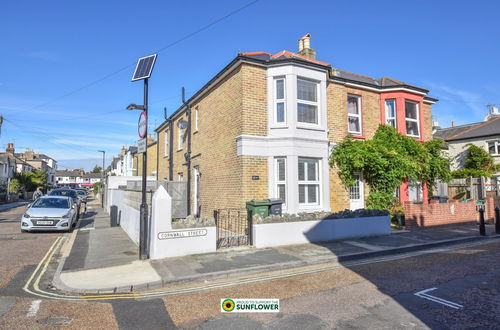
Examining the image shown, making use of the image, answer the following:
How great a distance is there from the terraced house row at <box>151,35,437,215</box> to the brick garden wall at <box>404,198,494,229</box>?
4.87 feet

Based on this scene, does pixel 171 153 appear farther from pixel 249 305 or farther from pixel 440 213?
pixel 249 305

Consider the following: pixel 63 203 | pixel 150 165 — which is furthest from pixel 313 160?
pixel 150 165

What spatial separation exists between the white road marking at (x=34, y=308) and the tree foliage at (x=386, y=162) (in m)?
10.7

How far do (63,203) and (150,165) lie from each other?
15209 millimetres

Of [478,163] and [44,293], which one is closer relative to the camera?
[44,293]

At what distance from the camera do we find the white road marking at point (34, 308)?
15.0ft

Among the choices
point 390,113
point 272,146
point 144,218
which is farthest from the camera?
point 390,113

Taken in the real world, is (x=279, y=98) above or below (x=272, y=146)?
above

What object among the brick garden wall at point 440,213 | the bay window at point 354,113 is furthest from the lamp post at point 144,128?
the brick garden wall at point 440,213

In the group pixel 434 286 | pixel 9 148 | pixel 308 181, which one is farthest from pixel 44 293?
pixel 9 148

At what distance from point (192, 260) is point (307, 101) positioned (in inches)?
304

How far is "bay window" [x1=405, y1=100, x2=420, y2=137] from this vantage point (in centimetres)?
1585

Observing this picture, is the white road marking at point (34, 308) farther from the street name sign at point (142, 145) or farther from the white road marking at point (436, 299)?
the white road marking at point (436, 299)

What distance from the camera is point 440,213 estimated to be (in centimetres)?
1387
